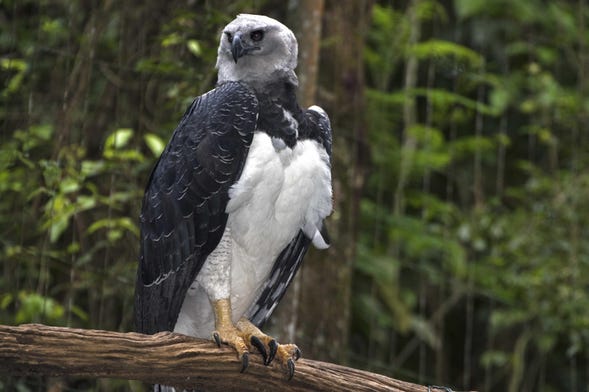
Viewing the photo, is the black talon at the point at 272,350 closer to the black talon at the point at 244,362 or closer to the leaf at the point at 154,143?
the black talon at the point at 244,362

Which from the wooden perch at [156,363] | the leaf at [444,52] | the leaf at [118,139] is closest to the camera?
the wooden perch at [156,363]

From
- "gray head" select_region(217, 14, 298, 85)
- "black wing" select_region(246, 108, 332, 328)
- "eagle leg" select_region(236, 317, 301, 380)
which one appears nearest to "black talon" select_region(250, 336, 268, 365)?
"eagle leg" select_region(236, 317, 301, 380)

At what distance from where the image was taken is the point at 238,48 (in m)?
3.23

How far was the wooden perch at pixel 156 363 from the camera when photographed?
7.81 feet

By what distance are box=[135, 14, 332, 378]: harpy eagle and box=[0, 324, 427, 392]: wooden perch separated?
0.15m

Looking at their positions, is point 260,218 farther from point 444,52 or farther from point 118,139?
point 444,52

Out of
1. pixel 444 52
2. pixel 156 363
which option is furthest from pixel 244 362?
pixel 444 52

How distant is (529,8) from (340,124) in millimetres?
2805

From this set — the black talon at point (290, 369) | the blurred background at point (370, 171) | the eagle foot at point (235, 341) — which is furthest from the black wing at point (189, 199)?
the blurred background at point (370, 171)

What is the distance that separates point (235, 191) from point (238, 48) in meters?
0.46

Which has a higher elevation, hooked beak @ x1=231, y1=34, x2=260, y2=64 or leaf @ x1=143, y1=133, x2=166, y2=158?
hooked beak @ x1=231, y1=34, x2=260, y2=64

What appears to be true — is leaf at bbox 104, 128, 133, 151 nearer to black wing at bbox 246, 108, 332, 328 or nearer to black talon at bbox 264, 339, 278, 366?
black wing at bbox 246, 108, 332, 328

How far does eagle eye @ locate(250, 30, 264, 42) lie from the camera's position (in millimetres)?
3289

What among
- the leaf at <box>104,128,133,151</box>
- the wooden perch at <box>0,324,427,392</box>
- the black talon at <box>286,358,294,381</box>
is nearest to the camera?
the wooden perch at <box>0,324,427,392</box>
